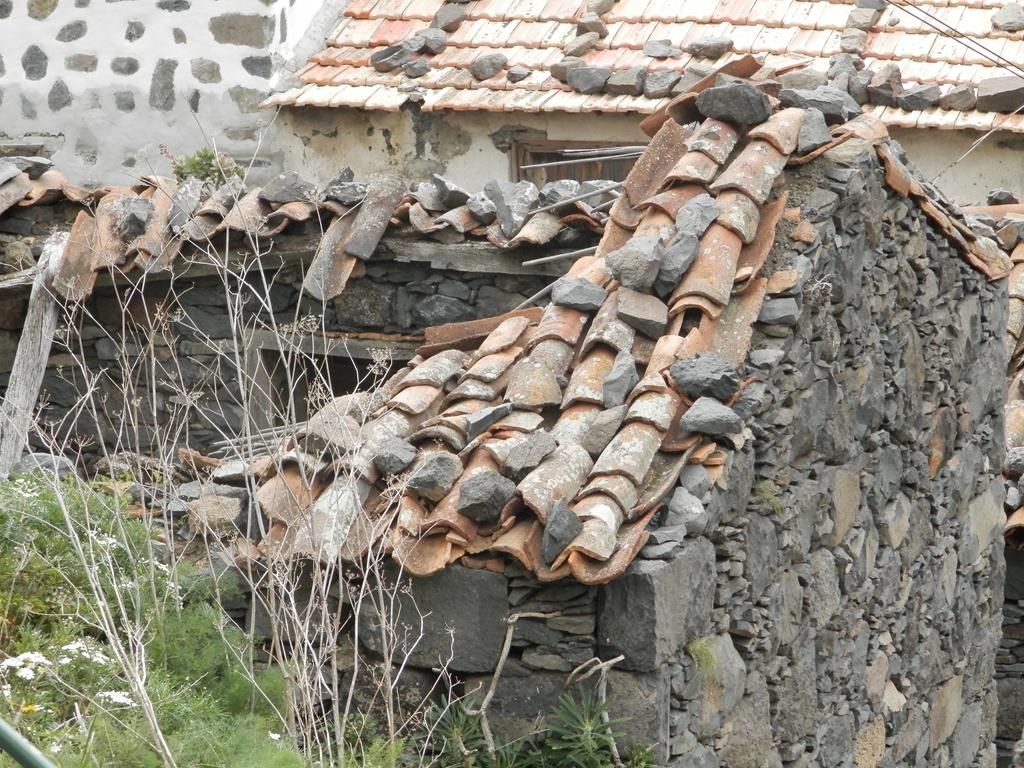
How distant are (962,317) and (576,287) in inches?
91.0

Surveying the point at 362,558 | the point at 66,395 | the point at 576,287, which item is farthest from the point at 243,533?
the point at 66,395

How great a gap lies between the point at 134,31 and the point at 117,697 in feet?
24.6

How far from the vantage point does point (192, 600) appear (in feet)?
14.0

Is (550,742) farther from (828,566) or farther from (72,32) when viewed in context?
(72,32)

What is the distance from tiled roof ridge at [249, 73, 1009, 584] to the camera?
3.87 m

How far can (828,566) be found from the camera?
4996mm

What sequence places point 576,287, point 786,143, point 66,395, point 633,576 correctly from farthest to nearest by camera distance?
point 66,395
point 786,143
point 576,287
point 633,576

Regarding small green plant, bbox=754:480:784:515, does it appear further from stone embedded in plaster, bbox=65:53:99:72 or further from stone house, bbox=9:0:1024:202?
stone embedded in plaster, bbox=65:53:99:72

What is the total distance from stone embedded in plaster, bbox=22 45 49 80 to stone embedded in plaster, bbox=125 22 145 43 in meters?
0.61

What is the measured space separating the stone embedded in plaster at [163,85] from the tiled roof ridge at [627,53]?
2.88 feet

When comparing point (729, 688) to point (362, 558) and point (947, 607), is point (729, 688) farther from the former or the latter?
point (947, 607)

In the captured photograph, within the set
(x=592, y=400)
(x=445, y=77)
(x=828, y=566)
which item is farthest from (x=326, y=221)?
(x=445, y=77)

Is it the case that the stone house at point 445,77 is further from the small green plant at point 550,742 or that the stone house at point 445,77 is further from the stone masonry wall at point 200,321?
the small green plant at point 550,742

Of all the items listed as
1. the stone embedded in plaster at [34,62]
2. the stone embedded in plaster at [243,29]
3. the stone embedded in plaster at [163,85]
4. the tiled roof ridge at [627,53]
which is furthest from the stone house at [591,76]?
the stone embedded in plaster at [34,62]
